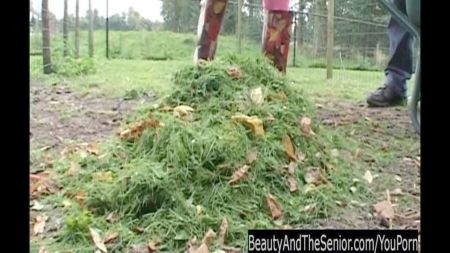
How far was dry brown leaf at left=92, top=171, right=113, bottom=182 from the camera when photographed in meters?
0.90

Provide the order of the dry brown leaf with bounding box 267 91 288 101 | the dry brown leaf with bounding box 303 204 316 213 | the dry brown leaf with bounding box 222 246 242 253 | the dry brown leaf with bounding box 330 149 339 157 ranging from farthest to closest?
the dry brown leaf with bounding box 267 91 288 101
the dry brown leaf with bounding box 330 149 339 157
the dry brown leaf with bounding box 303 204 316 213
the dry brown leaf with bounding box 222 246 242 253

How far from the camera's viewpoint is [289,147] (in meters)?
1.01

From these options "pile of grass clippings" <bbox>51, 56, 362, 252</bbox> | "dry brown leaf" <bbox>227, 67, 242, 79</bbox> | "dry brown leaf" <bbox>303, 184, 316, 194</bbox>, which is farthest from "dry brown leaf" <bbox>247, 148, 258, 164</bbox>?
"dry brown leaf" <bbox>227, 67, 242, 79</bbox>

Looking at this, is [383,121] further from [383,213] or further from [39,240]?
[39,240]

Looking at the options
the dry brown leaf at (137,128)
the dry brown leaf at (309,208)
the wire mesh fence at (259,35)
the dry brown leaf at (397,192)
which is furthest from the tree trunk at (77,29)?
the dry brown leaf at (397,192)

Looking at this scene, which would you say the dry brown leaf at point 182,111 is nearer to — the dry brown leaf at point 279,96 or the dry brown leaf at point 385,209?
the dry brown leaf at point 279,96

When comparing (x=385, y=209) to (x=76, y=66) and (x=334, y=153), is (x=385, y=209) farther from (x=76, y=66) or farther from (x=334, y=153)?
(x=76, y=66)

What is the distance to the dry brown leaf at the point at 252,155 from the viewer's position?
94cm

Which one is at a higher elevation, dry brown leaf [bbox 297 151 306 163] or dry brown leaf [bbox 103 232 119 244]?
dry brown leaf [bbox 297 151 306 163]

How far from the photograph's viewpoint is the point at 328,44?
3.27ft

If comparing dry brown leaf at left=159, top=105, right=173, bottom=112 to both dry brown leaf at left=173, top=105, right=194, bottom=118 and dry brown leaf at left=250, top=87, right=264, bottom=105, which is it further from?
dry brown leaf at left=250, top=87, right=264, bottom=105

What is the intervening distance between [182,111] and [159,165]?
0.16m

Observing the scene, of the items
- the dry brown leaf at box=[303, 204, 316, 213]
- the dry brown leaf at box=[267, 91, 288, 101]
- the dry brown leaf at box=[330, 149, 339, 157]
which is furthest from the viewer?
the dry brown leaf at box=[267, 91, 288, 101]

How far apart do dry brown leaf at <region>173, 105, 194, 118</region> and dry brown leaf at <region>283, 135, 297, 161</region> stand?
198mm
